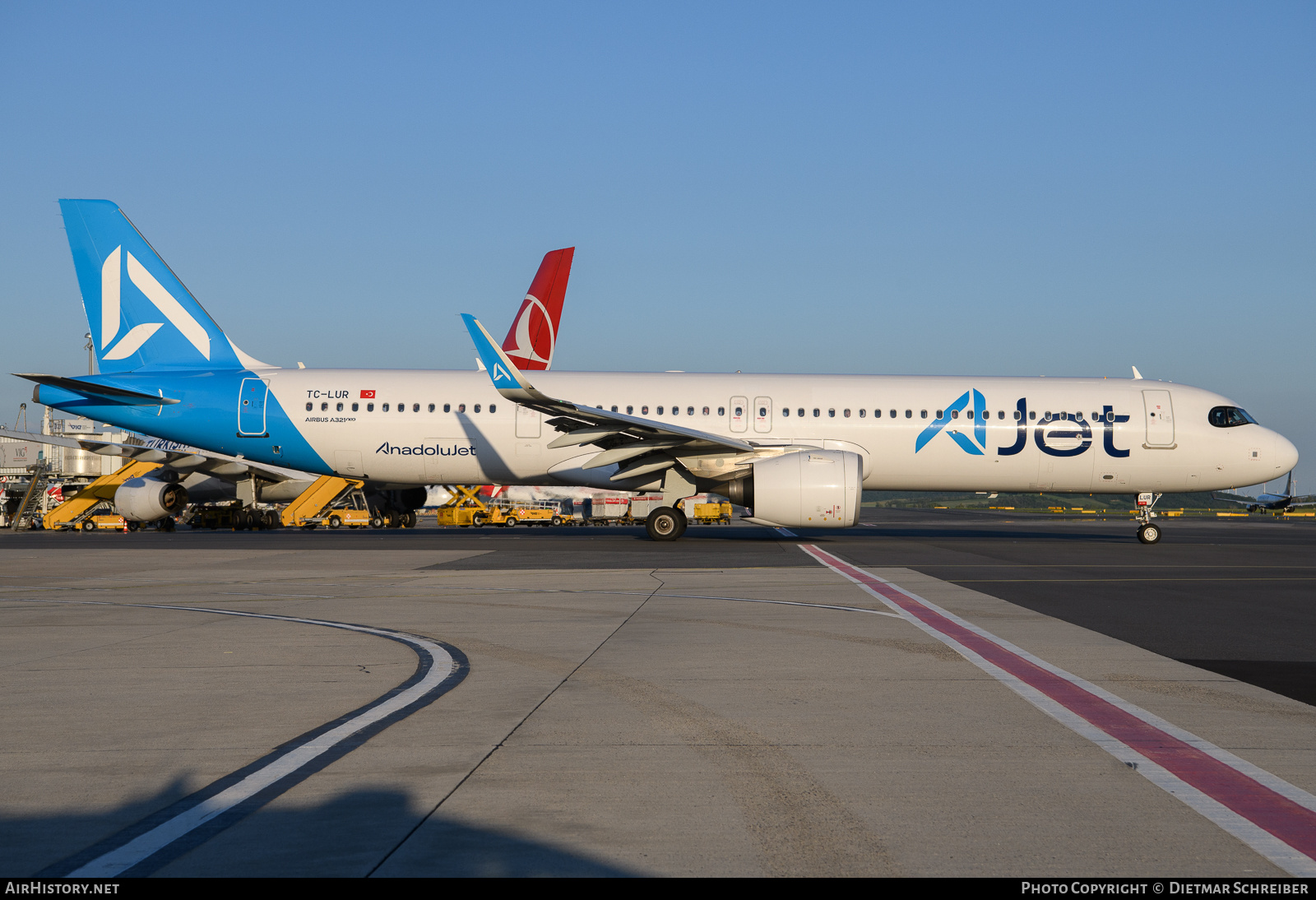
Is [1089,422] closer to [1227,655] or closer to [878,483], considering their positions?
[878,483]

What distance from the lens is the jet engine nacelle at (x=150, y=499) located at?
30516mm

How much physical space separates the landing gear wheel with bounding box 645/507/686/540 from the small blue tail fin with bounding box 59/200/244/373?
35.7 ft

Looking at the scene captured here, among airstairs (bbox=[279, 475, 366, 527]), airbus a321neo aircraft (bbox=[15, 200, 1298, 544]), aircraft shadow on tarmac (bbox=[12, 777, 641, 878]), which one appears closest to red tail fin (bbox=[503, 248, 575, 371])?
airstairs (bbox=[279, 475, 366, 527])

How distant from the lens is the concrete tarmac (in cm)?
337

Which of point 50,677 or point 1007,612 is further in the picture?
point 1007,612

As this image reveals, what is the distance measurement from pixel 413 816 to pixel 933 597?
8.66 meters

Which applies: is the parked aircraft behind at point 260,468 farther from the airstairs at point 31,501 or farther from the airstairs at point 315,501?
the airstairs at point 31,501

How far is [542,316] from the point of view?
33.1 meters

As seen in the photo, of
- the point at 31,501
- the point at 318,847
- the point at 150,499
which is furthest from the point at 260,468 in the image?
the point at 318,847

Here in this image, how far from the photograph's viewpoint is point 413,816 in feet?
12.0

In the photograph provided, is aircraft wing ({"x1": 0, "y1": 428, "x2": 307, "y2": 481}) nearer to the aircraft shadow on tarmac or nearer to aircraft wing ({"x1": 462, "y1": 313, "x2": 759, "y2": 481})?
aircraft wing ({"x1": 462, "y1": 313, "x2": 759, "y2": 481})

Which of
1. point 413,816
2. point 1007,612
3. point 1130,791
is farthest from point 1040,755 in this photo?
point 1007,612

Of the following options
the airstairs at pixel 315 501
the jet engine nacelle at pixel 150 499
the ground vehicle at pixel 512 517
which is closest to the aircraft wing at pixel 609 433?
the airstairs at pixel 315 501

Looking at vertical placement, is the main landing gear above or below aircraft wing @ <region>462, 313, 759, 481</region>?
below
